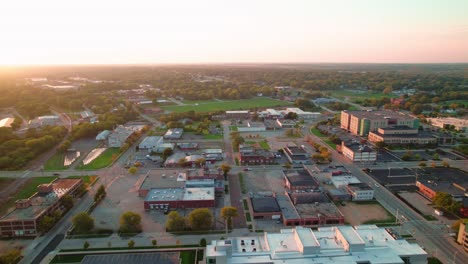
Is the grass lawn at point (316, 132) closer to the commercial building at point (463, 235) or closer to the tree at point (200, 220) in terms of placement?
the commercial building at point (463, 235)

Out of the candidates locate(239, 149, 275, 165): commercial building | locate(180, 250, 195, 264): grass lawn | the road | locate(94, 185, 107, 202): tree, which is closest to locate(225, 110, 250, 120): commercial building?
locate(239, 149, 275, 165): commercial building

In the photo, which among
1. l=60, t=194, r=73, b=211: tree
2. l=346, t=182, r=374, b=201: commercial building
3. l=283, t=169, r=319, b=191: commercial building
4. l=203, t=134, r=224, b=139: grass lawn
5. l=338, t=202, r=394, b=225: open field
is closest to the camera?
l=338, t=202, r=394, b=225: open field

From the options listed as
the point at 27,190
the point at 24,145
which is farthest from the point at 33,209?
the point at 24,145

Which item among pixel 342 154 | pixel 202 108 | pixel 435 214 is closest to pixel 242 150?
pixel 342 154

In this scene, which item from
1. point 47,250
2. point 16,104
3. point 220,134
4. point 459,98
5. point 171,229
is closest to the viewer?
point 47,250

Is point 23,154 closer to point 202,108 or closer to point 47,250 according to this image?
point 47,250

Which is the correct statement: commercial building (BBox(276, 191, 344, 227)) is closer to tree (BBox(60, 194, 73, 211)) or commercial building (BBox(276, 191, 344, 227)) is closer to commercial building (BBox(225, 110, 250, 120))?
tree (BBox(60, 194, 73, 211))
